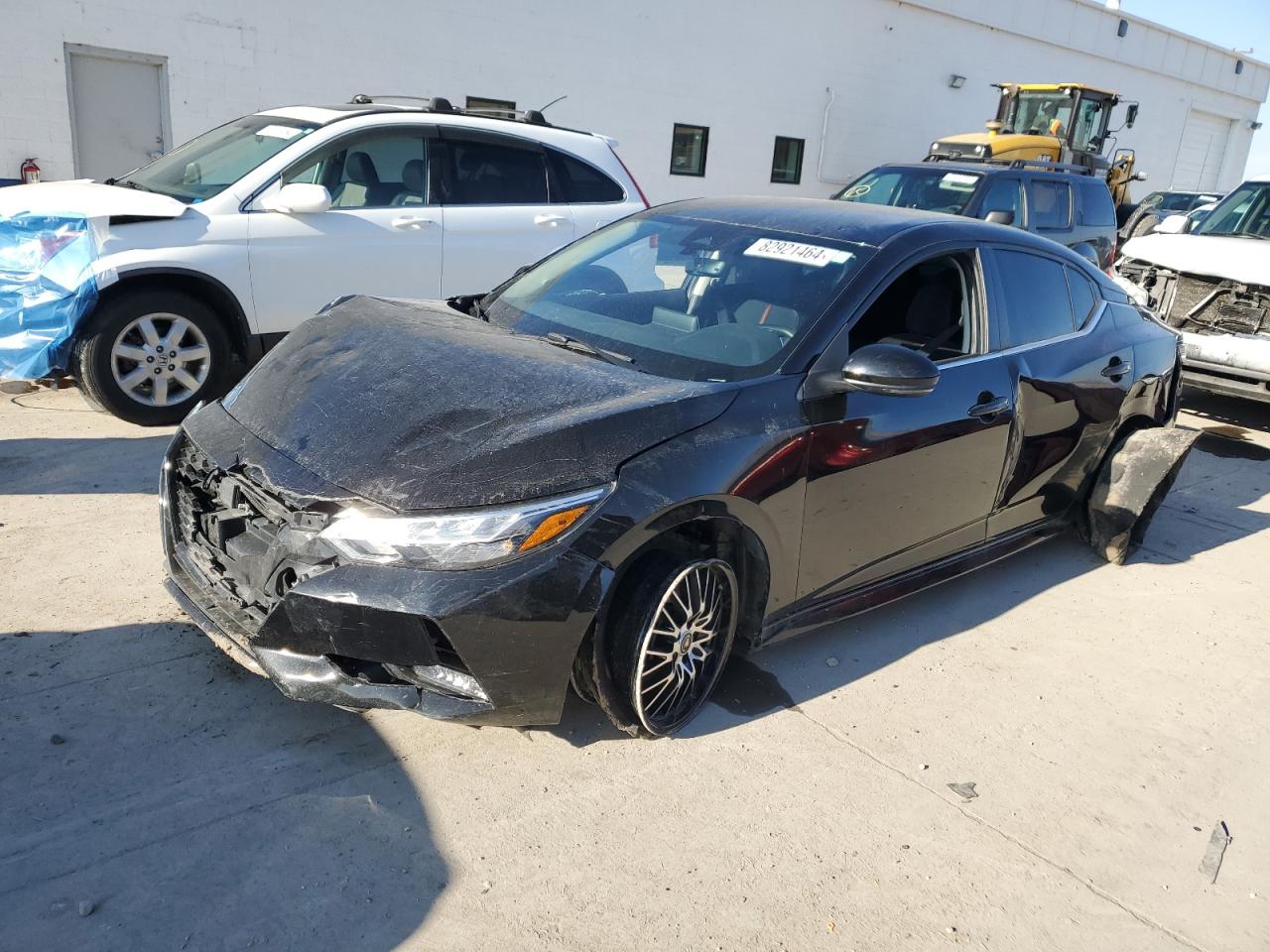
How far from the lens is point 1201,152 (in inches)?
1286

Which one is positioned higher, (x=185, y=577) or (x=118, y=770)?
(x=185, y=577)

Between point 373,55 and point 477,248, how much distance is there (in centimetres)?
773

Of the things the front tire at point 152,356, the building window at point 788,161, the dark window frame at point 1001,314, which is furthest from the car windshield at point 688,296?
the building window at point 788,161

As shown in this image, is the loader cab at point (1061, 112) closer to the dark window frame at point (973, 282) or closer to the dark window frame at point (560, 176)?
the dark window frame at point (560, 176)

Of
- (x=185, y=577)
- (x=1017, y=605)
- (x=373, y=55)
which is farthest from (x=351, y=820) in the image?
(x=373, y=55)

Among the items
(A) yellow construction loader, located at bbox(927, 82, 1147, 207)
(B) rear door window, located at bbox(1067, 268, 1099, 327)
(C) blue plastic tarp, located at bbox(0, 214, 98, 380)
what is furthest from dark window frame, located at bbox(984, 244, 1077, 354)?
(A) yellow construction loader, located at bbox(927, 82, 1147, 207)

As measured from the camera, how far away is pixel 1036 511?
4.82m

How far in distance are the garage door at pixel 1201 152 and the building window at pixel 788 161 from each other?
1846 centimetres

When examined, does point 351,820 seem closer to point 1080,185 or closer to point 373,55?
point 1080,185

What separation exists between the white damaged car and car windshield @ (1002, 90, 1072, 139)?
31.9 feet

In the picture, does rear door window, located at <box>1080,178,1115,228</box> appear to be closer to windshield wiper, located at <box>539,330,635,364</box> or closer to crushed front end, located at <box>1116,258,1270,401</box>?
crushed front end, located at <box>1116,258,1270,401</box>

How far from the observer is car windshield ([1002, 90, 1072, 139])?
18.5 m

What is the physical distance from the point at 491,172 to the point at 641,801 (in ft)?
16.7

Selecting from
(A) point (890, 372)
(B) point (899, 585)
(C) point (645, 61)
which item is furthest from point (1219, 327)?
(C) point (645, 61)
